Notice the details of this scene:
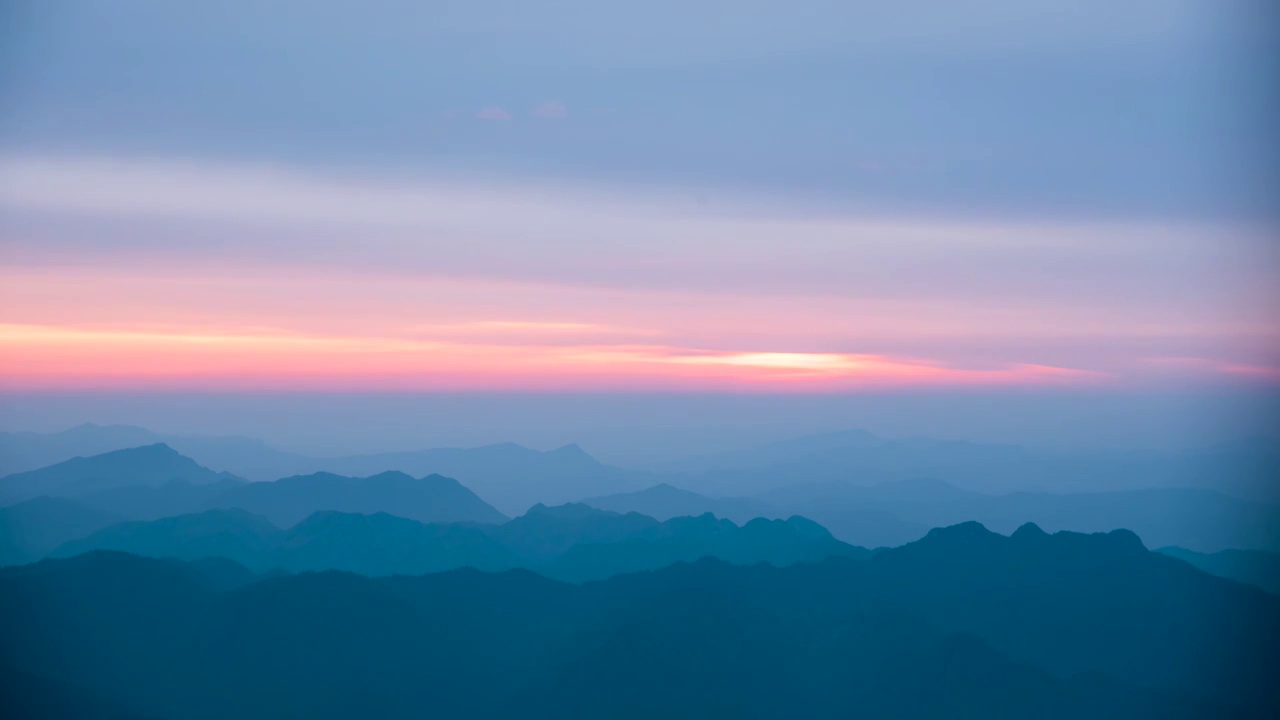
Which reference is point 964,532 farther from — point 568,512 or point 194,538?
point 194,538

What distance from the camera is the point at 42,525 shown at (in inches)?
6900

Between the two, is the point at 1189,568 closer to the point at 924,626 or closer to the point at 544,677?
the point at 924,626

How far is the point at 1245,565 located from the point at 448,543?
4915 inches

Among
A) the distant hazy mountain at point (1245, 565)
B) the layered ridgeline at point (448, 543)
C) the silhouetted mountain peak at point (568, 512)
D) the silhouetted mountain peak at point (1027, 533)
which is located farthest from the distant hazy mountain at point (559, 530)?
the distant hazy mountain at point (1245, 565)

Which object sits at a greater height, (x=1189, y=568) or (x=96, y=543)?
(x=1189, y=568)

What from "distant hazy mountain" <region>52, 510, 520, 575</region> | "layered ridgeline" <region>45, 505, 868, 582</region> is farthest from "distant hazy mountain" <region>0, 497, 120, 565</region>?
"layered ridgeline" <region>45, 505, 868, 582</region>

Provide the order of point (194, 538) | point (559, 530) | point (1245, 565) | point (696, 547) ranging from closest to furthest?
point (1245, 565), point (194, 538), point (696, 547), point (559, 530)

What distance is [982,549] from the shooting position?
126250 mm

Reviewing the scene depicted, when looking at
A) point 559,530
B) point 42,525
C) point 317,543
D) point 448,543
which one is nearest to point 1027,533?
point 559,530

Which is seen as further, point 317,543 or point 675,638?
point 317,543

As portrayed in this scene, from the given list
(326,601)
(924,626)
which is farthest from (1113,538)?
(326,601)

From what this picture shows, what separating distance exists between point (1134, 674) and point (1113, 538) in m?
24.6

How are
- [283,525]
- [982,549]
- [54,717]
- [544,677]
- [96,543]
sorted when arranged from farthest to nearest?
[283,525] → [96,543] → [982,549] → [544,677] → [54,717]

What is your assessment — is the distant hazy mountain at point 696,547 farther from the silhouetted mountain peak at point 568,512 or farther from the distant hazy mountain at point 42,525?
the distant hazy mountain at point 42,525
